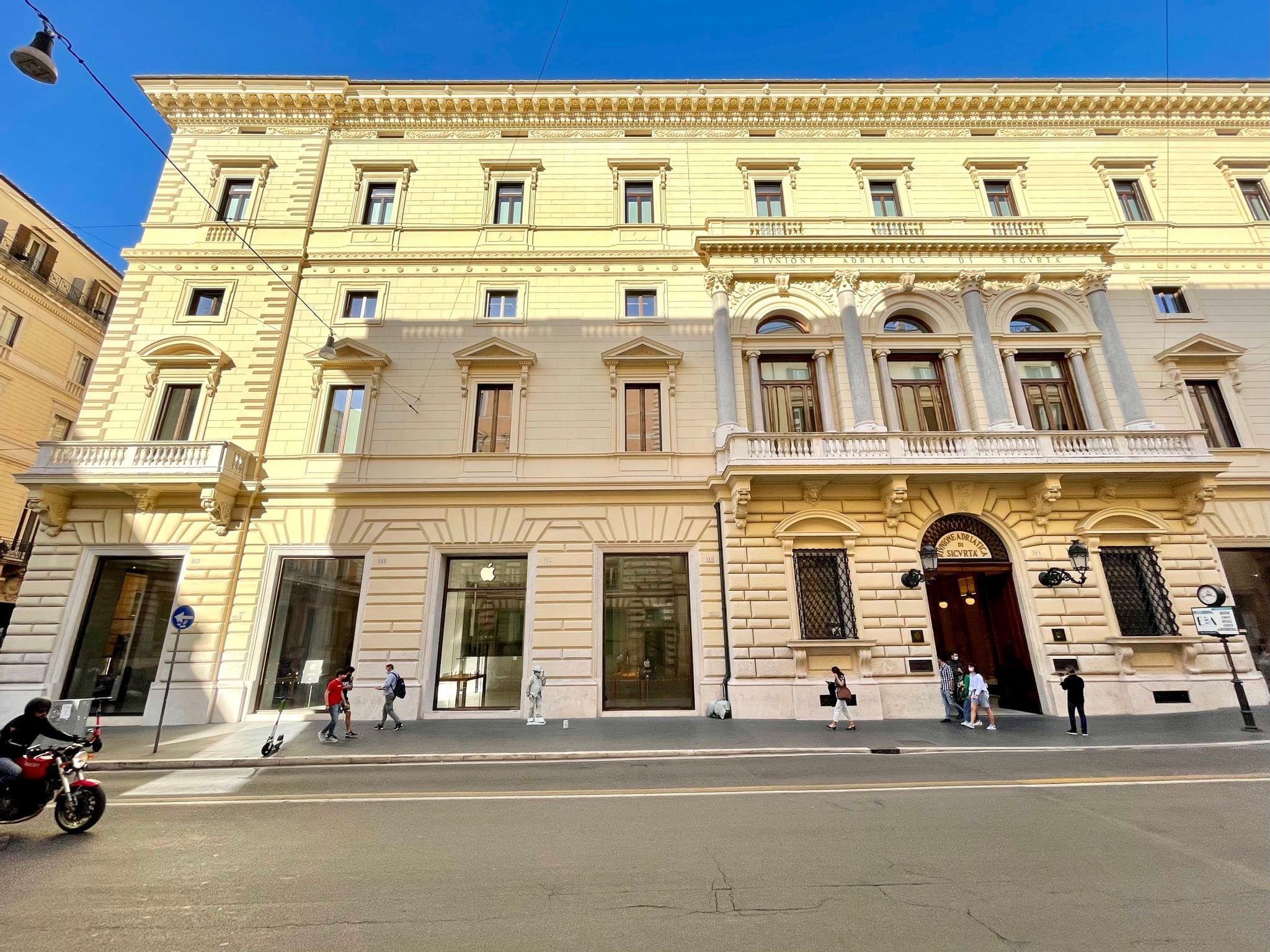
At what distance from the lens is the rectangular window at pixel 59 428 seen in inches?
950

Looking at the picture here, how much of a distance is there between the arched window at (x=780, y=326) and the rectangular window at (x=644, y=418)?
413cm

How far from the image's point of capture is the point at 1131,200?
65.9 feet

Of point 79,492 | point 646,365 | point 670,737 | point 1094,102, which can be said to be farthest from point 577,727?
point 1094,102

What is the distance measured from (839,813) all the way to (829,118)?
76.3 ft

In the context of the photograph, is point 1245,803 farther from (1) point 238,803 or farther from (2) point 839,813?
(1) point 238,803

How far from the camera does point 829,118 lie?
2083 centimetres

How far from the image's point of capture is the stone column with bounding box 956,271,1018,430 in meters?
16.2

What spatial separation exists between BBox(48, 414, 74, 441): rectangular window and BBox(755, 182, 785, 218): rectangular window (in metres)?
30.8

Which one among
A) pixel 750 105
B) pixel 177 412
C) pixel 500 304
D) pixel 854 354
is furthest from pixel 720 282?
pixel 177 412

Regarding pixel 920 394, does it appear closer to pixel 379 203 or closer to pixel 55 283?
pixel 379 203

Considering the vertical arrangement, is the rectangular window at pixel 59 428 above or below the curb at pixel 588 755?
above

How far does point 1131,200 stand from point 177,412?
3363 centimetres

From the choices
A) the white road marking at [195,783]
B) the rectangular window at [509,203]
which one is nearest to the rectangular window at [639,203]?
the rectangular window at [509,203]

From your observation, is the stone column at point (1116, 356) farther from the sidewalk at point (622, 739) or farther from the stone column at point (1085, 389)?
the sidewalk at point (622, 739)
